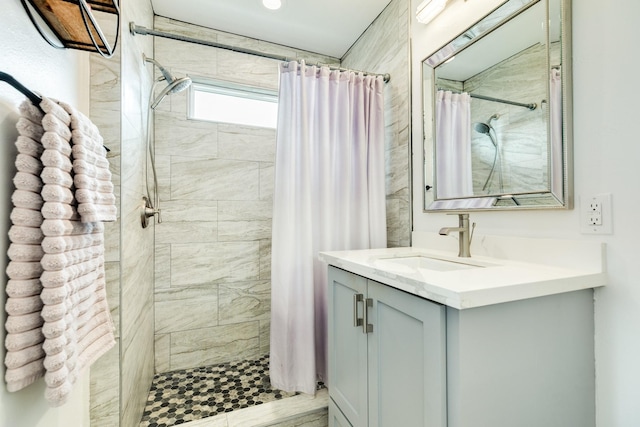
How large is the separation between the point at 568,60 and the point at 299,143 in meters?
1.19

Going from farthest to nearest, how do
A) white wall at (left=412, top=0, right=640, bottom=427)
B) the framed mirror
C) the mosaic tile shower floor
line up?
the mosaic tile shower floor
the framed mirror
white wall at (left=412, top=0, right=640, bottom=427)

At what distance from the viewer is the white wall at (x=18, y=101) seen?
61 cm

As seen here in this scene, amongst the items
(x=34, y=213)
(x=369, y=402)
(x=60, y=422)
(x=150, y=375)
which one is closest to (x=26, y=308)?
(x=34, y=213)

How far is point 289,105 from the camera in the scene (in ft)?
5.45

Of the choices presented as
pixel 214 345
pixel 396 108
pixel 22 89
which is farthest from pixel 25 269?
pixel 396 108

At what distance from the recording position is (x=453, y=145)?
4.74 ft

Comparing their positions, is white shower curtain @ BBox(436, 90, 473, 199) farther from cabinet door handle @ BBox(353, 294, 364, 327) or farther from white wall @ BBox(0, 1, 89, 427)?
white wall @ BBox(0, 1, 89, 427)

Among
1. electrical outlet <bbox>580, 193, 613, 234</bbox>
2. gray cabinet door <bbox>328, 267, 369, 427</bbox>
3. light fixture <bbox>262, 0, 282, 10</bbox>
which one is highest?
light fixture <bbox>262, 0, 282, 10</bbox>

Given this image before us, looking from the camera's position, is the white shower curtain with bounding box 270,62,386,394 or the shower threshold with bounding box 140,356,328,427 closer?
the shower threshold with bounding box 140,356,328,427

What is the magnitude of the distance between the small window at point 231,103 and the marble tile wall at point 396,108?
842mm

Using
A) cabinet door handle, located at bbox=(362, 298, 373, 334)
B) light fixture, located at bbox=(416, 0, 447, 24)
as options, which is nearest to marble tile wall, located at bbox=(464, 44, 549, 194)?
light fixture, located at bbox=(416, 0, 447, 24)

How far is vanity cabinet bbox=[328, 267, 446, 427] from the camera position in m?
0.74

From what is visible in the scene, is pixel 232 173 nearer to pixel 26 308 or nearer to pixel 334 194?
pixel 334 194

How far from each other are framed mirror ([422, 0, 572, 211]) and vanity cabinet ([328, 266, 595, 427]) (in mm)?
442
